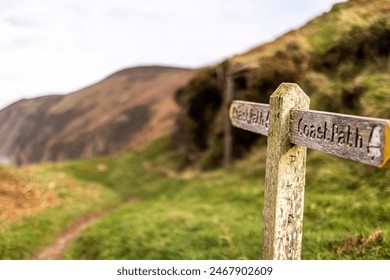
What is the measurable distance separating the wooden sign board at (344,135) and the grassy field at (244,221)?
1820 millimetres

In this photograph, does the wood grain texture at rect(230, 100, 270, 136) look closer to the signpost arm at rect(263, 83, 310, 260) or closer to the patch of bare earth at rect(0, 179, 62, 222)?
the signpost arm at rect(263, 83, 310, 260)

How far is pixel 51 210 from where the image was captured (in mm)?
9609

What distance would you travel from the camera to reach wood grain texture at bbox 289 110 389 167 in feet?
6.66

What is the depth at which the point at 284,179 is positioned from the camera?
2.80 metres

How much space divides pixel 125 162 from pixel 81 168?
2.44 metres

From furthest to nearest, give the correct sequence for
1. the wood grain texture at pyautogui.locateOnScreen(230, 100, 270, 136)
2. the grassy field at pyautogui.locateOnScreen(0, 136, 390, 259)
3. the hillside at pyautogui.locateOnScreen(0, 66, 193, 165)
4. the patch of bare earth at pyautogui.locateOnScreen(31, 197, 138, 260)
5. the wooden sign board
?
the hillside at pyautogui.locateOnScreen(0, 66, 193, 165)
the patch of bare earth at pyautogui.locateOnScreen(31, 197, 138, 260)
the grassy field at pyautogui.locateOnScreen(0, 136, 390, 259)
the wood grain texture at pyautogui.locateOnScreen(230, 100, 270, 136)
the wooden sign board

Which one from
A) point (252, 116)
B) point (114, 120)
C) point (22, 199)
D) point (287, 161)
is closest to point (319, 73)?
point (252, 116)

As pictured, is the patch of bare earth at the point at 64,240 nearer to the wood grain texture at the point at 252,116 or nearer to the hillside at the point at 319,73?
the wood grain texture at the point at 252,116

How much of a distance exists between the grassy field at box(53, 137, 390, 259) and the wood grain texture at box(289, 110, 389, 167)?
182 cm

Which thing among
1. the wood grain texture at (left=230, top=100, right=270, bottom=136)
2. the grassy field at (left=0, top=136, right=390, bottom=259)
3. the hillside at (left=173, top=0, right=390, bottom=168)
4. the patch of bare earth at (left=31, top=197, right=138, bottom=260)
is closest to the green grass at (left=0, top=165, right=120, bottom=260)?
the grassy field at (left=0, top=136, right=390, bottom=259)

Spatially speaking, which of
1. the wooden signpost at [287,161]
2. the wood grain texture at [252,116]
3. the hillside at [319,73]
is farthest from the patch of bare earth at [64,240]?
the wooden signpost at [287,161]

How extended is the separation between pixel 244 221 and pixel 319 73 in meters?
5.41

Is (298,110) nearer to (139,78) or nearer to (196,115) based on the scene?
(196,115)
